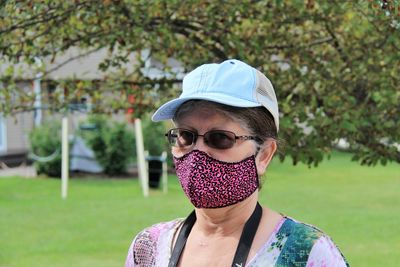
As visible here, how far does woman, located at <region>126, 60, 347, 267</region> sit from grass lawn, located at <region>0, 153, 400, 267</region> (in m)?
8.02

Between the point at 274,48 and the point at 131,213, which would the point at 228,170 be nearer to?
the point at 274,48

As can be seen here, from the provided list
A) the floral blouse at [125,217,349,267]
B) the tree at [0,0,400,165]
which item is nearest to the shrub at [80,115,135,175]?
the tree at [0,0,400,165]

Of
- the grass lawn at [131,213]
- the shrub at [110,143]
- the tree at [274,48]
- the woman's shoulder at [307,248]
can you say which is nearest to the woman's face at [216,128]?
the woman's shoulder at [307,248]

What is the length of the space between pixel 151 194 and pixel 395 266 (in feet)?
28.3

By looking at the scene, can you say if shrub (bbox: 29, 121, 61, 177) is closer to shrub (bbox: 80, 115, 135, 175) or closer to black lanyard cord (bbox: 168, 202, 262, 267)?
shrub (bbox: 80, 115, 135, 175)

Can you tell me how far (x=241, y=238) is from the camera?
2.44m

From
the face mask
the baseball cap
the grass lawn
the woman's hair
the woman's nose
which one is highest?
the baseball cap

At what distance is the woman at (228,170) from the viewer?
2.40 m

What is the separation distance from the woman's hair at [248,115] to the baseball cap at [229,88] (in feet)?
0.07

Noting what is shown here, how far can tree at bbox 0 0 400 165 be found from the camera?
5.08 meters

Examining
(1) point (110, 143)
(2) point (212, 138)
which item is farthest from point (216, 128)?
(1) point (110, 143)

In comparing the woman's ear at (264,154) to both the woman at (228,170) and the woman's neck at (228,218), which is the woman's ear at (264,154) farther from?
the woman's neck at (228,218)

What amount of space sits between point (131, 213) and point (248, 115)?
498 inches

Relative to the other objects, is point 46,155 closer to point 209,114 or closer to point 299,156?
point 299,156
